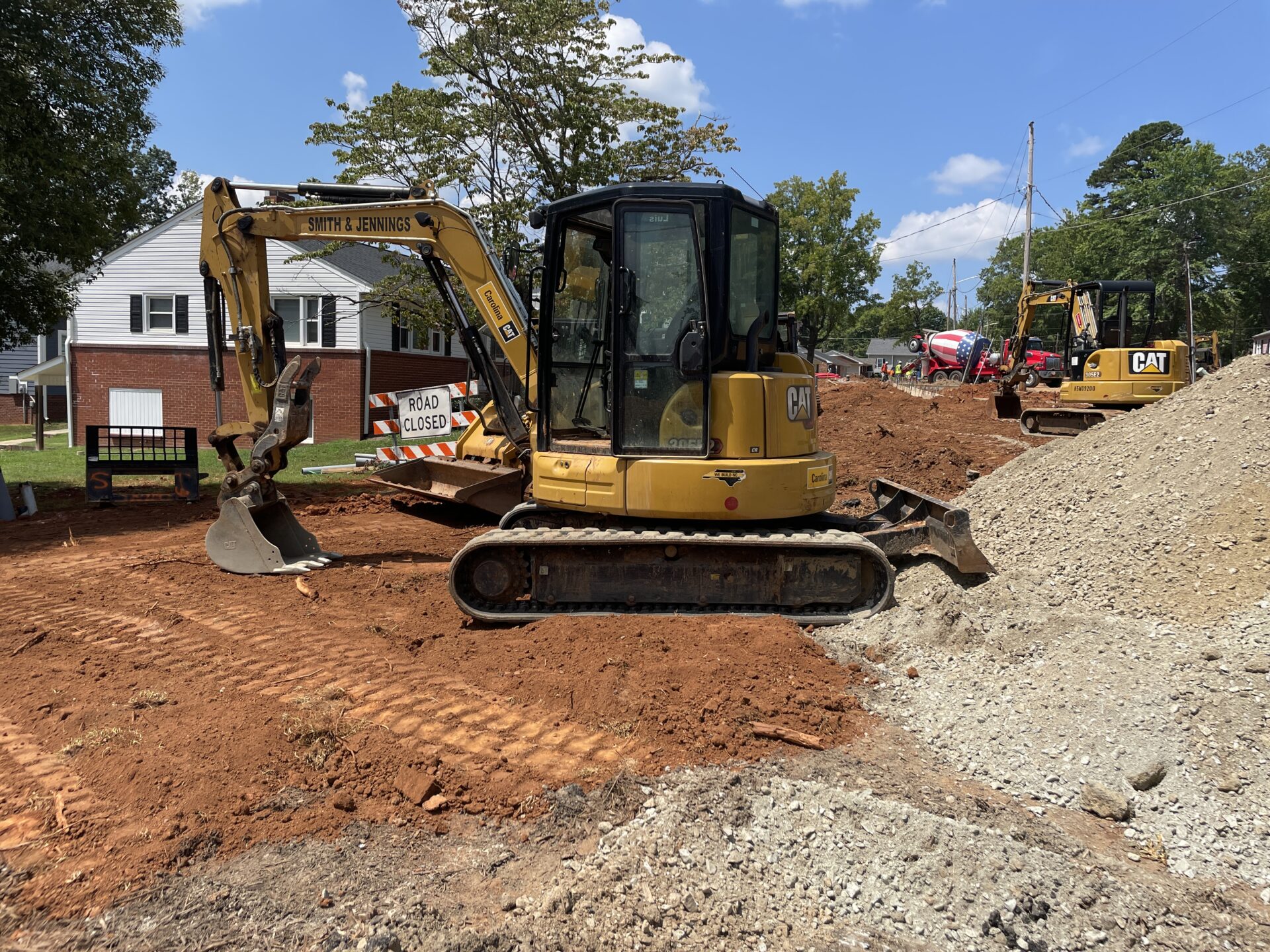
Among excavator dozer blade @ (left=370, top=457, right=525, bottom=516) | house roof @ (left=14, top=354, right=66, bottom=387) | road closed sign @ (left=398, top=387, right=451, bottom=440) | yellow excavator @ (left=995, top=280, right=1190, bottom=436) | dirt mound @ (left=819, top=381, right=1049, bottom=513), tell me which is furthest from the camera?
house roof @ (left=14, top=354, right=66, bottom=387)

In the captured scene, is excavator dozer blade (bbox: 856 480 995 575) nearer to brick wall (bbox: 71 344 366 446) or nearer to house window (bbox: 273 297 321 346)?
brick wall (bbox: 71 344 366 446)

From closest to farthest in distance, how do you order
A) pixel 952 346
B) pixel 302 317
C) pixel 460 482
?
1. pixel 460 482
2. pixel 302 317
3. pixel 952 346

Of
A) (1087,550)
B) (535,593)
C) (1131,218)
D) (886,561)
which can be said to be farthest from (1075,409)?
(1131,218)

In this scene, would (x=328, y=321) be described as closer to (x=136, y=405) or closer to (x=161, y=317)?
(x=161, y=317)

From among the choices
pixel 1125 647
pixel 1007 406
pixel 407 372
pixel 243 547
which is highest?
pixel 407 372

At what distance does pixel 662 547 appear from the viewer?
6137 millimetres

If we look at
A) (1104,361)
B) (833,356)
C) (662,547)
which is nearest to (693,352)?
(662,547)

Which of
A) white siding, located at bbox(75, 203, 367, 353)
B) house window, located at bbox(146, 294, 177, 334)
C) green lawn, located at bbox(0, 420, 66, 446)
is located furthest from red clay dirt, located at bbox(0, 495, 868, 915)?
green lawn, located at bbox(0, 420, 66, 446)

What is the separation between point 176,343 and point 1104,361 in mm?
23994

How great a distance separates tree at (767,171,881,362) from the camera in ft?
135

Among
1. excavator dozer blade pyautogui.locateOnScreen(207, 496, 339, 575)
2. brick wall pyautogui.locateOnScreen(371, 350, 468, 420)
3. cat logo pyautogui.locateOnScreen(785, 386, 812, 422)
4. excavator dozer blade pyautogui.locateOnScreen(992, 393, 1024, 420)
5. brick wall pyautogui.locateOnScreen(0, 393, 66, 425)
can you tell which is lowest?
excavator dozer blade pyautogui.locateOnScreen(207, 496, 339, 575)

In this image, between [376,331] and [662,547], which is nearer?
[662,547]

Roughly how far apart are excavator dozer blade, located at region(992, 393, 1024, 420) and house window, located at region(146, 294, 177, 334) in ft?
74.0

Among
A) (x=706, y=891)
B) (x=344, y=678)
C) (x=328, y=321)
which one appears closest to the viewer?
(x=706, y=891)
